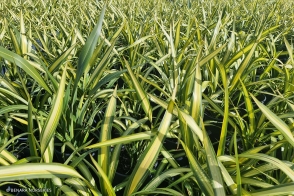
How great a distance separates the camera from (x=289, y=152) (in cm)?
70

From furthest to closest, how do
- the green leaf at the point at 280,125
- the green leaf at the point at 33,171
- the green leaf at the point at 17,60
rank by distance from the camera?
the green leaf at the point at 17,60, the green leaf at the point at 280,125, the green leaf at the point at 33,171

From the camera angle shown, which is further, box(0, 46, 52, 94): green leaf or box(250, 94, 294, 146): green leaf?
box(0, 46, 52, 94): green leaf

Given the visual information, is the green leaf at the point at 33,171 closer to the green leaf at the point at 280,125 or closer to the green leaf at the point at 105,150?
the green leaf at the point at 105,150

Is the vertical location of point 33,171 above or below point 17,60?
below

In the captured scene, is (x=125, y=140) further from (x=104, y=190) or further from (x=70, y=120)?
(x=70, y=120)

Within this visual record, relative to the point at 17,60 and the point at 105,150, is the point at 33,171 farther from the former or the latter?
the point at 17,60

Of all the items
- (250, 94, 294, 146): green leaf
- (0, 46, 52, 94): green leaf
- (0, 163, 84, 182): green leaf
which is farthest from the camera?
(0, 46, 52, 94): green leaf

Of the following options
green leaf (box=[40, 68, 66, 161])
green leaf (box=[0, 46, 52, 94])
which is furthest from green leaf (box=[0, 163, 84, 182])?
green leaf (box=[0, 46, 52, 94])

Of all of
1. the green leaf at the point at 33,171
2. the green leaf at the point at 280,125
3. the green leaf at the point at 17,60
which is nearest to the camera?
the green leaf at the point at 33,171

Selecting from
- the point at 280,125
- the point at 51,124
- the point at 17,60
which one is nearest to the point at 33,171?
the point at 51,124

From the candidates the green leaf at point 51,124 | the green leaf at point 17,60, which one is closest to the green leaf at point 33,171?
the green leaf at point 51,124

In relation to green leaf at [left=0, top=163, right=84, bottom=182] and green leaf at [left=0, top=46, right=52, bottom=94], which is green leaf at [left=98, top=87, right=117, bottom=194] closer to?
green leaf at [left=0, top=163, right=84, bottom=182]

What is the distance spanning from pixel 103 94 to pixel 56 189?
0.44 m

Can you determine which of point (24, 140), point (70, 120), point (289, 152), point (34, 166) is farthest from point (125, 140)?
point (24, 140)
